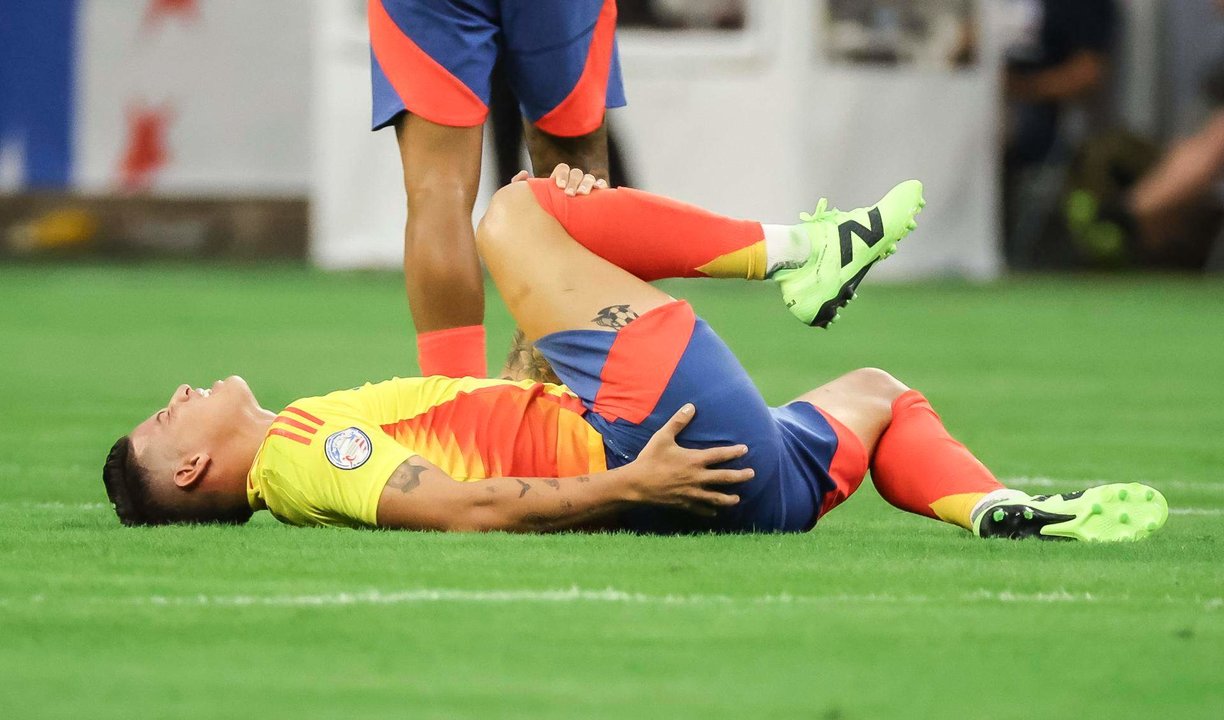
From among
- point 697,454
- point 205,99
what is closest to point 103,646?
point 697,454

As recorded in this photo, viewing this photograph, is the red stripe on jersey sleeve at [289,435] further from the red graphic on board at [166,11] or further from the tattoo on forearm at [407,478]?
the red graphic on board at [166,11]

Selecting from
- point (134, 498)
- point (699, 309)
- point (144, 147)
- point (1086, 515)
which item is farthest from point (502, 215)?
point (144, 147)

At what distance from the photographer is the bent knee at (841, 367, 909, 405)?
504cm

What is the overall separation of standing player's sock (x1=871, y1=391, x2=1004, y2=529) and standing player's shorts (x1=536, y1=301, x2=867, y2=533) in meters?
0.27

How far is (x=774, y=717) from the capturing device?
10.1 ft

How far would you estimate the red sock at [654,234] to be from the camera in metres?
4.71

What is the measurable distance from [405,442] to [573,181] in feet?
2.14

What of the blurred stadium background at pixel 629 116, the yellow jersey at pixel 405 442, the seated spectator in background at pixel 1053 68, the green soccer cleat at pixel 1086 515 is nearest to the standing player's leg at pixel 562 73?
the yellow jersey at pixel 405 442

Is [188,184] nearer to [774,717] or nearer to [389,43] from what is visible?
[389,43]

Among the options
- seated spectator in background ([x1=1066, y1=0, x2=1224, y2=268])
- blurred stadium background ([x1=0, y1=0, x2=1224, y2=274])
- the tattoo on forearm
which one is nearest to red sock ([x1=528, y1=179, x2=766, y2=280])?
the tattoo on forearm

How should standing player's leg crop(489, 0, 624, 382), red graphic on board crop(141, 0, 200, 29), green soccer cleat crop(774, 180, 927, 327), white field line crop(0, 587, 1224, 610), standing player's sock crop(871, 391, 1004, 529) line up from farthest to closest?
1. red graphic on board crop(141, 0, 200, 29)
2. standing player's leg crop(489, 0, 624, 382)
3. green soccer cleat crop(774, 180, 927, 327)
4. standing player's sock crop(871, 391, 1004, 529)
5. white field line crop(0, 587, 1224, 610)

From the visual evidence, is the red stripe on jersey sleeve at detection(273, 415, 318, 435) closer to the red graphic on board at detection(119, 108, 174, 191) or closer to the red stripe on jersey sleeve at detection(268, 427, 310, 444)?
the red stripe on jersey sleeve at detection(268, 427, 310, 444)

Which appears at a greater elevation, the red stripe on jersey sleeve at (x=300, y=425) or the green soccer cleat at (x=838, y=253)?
the green soccer cleat at (x=838, y=253)

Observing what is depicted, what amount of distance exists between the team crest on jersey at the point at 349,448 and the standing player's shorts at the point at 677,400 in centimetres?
42
